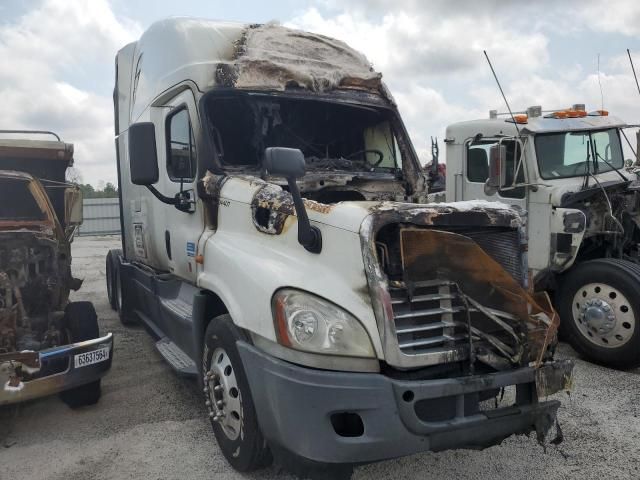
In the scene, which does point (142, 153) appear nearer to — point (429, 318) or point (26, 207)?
point (26, 207)

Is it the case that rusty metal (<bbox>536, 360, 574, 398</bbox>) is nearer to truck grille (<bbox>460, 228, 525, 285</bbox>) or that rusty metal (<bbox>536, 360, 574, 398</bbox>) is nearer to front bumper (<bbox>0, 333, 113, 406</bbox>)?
truck grille (<bbox>460, 228, 525, 285</bbox>)

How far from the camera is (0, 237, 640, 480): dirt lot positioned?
130 inches

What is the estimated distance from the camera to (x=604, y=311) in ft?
17.3

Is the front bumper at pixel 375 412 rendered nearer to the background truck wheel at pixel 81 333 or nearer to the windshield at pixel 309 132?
the windshield at pixel 309 132

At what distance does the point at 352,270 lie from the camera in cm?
268

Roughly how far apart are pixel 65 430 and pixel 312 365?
2503mm

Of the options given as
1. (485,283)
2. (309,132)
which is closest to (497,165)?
(309,132)

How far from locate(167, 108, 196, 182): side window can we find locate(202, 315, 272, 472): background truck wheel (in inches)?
54.5

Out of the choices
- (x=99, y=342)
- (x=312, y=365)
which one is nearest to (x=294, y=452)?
(x=312, y=365)

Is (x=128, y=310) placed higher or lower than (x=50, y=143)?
lower

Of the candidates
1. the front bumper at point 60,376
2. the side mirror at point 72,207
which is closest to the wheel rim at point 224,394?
the front bumper at point 60,376

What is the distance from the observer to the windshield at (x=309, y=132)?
13.2 ft

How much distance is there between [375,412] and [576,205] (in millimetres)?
4644

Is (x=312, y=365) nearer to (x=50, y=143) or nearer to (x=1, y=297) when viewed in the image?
(x=1, y=297)
